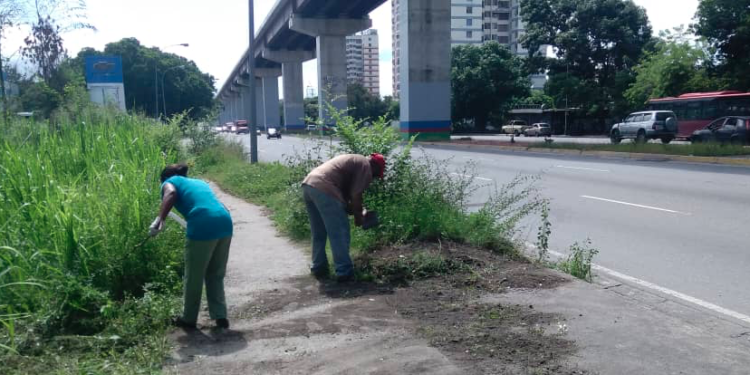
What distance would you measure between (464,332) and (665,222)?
6.32m

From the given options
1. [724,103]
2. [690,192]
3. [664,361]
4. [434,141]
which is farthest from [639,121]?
[664,361]

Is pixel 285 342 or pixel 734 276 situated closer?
pixel 285 342

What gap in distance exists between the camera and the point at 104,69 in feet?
77.6

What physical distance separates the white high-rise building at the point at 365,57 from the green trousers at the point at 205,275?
166 metres

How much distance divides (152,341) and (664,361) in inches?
137

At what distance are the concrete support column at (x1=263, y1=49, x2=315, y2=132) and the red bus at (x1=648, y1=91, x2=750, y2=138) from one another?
36.3 meters

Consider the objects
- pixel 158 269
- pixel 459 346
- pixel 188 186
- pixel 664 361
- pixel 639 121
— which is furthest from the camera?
pixel 639 121

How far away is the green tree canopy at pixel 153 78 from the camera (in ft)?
180

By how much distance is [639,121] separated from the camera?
31.2 metres

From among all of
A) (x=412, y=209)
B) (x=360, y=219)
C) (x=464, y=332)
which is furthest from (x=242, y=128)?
(x=464, y=332)

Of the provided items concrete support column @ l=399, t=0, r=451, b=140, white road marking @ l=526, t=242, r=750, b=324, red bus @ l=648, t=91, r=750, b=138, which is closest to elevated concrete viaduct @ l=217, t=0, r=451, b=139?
concrete support column @ l=399, t=0, r=451, b=140

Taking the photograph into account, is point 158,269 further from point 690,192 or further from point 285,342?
point 690,192

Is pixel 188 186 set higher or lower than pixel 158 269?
higher

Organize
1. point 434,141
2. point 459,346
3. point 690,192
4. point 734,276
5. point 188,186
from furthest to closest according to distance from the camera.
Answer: point 434,141 → point 690,192 → point 734,276 → point 188,186 → point 459,346
